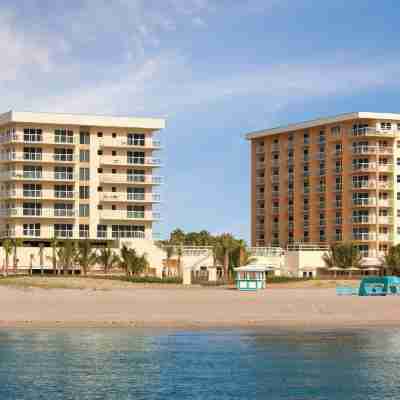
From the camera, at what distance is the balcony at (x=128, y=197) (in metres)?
121


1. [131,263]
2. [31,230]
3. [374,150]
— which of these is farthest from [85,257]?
[374,150]

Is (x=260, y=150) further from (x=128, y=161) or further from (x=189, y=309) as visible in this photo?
(x=189, y=309)

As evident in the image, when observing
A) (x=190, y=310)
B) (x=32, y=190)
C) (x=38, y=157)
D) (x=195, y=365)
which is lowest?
(x=195, y=365)

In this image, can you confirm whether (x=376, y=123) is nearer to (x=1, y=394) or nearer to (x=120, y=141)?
(x=120, y=141)

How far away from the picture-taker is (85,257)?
10619 centimetres

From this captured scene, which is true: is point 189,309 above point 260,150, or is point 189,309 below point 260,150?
below

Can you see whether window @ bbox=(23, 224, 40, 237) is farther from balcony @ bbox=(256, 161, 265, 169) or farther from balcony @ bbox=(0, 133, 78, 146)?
balcony @ bbox=(256, 161, 265, 169)

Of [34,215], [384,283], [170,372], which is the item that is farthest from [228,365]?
[34,215]

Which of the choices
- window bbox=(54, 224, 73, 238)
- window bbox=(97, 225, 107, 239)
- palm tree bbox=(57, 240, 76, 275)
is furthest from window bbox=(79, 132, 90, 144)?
palm tree bbox=(57, 240, 76, 275)

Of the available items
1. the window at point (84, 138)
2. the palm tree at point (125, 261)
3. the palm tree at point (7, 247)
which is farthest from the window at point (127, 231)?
the palm tree at point (7, 247)

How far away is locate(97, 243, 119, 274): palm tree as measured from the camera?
108 m

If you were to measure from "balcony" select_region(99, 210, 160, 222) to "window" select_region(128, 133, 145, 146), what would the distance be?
28.0 feet

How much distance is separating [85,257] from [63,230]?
14.2 meters

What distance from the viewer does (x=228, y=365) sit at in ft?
148
